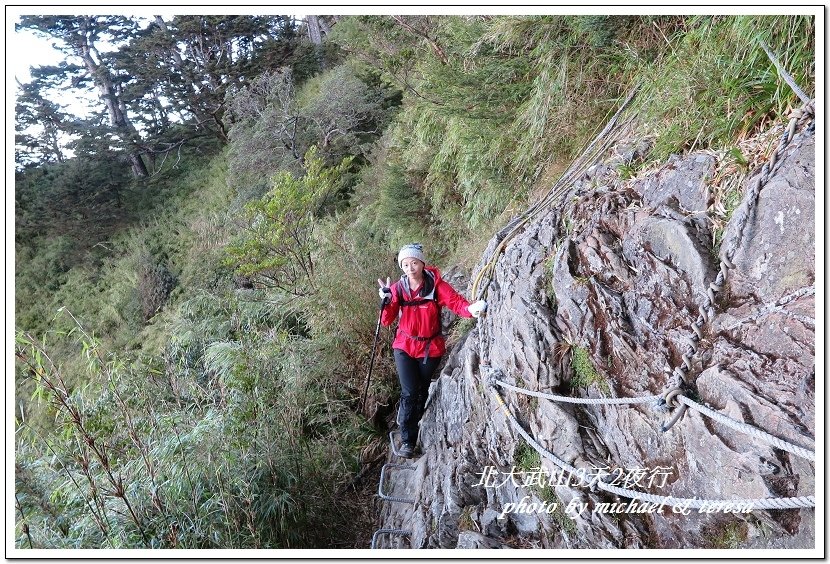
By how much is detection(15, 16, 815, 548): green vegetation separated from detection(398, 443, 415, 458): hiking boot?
58cm

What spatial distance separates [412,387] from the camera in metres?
4.24

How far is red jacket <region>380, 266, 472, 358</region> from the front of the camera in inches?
157

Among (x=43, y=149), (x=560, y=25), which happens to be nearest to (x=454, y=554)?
(x=560, y=25)

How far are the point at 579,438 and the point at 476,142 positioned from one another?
4338mm

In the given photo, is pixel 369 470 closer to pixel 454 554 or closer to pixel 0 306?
pixel 454 554

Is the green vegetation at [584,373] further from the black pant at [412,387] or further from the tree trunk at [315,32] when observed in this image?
the tree trunk at [315,32]

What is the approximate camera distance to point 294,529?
3666 mm

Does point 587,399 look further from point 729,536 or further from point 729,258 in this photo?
point 729,258

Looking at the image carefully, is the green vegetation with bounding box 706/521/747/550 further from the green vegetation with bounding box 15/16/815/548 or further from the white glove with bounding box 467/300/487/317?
the white glove with bounding box 467/300/487/317

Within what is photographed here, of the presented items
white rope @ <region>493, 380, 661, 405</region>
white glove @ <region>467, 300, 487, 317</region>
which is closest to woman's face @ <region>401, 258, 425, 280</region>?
white glove @ <region>467, 300, 487, 317</region>

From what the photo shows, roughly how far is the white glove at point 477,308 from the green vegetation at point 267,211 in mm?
1016

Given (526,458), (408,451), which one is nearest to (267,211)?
(408,451)

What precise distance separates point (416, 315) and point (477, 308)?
624 millimetres

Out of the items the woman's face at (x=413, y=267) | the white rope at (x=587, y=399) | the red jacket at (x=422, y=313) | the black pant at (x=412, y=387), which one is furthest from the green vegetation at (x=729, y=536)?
the woman's face at (x=413, y=267)
